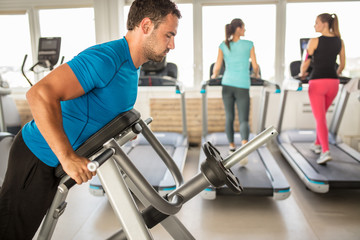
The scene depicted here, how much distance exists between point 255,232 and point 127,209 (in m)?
1.59

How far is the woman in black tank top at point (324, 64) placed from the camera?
273cm

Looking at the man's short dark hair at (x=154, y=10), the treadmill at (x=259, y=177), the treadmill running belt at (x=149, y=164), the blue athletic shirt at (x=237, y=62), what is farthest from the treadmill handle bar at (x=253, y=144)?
the blue athletic shirt at (x=237, y=62)

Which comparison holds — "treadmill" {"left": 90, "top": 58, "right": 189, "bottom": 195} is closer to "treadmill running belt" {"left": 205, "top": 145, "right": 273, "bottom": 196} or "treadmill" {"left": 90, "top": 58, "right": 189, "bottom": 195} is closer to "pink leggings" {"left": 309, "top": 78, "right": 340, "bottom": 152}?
"treadmill running belt" {"left": 205, "top": 145, "right": 273, "bottom": 196}

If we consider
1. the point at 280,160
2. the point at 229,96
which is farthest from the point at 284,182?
the point at 280,160

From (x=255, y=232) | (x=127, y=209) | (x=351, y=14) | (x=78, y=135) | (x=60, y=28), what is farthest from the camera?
(x=60, y=28)

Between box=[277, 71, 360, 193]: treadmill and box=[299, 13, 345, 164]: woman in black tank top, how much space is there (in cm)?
19

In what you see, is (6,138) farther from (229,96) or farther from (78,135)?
(229,96)

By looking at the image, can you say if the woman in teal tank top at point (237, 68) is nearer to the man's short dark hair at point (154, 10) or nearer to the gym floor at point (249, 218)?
the gym floor at point (249, 218)

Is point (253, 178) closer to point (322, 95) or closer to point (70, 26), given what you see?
point (322, 95)

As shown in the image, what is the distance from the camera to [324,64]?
2.84m

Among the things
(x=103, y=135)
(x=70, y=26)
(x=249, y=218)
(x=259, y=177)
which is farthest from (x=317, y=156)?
(x=70, y=26)

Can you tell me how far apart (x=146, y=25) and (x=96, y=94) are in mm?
325

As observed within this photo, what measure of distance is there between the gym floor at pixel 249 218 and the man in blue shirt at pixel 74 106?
3.60 feet

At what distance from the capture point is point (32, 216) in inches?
51.8
